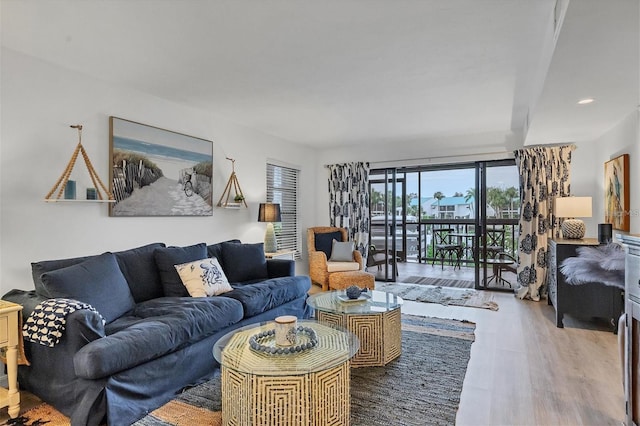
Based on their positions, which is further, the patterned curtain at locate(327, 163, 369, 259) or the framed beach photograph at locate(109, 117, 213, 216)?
the patterned curtain at locate(327, 163, 369, 259)

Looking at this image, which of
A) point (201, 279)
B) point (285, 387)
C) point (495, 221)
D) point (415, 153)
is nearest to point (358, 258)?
point (415, 153)

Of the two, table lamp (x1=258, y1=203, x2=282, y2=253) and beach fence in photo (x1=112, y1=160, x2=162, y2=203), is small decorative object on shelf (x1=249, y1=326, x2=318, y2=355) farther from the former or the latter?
table lamp (x1=258, y1=203, x2=282, y2=253)

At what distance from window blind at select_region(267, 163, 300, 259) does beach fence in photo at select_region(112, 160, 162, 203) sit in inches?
84.9

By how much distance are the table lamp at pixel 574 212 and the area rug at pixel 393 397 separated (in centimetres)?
217

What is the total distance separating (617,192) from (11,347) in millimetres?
5412

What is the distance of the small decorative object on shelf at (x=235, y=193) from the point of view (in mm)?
4607

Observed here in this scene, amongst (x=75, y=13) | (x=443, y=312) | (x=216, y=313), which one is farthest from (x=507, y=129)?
(x=75, y=13)

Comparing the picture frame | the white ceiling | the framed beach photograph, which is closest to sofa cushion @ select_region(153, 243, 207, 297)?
the framed beach photograph

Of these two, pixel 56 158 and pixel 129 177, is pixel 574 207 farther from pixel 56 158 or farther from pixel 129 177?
pixel 56 158

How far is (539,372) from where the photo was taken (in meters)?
2.77

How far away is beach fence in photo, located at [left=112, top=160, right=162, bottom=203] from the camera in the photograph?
3.40m

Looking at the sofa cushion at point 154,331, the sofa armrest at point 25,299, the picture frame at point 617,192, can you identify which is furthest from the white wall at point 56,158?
the picture frame at point 617,192

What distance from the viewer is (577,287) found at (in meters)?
3.86

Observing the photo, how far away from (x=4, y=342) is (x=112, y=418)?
32.5 inches
